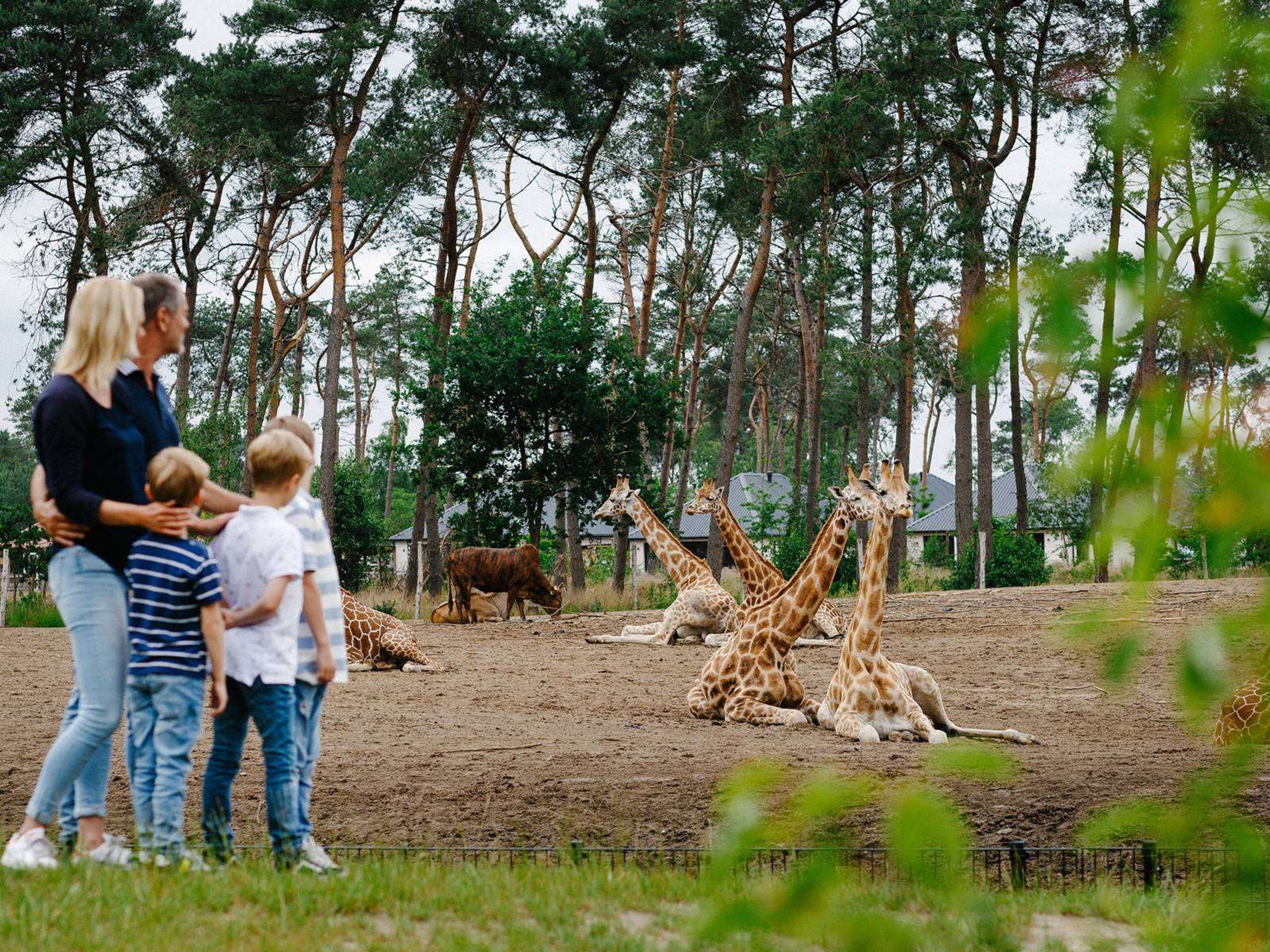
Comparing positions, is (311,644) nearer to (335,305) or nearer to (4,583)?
(4,583)

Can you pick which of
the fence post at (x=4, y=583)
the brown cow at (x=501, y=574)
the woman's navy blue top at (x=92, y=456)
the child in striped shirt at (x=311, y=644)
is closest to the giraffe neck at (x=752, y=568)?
the brown cow at (x=501, y=574)

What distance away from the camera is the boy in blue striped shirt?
395 centimetres

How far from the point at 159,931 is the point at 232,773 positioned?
115cm

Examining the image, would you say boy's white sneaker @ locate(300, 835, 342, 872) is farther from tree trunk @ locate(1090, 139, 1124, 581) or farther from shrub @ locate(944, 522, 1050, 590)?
shrub @ locate(944, 522, 1050, 590)

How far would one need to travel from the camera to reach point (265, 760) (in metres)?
4.24

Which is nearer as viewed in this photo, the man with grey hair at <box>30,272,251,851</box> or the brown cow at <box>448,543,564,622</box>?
the man with grey hair at <box>30,272,251,851</box>

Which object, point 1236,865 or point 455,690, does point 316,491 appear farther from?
point 1236,865

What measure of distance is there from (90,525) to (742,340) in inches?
834

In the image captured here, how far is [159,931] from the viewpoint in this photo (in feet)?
10.5

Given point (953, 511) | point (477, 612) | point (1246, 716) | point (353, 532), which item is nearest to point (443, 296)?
point (353, 532)

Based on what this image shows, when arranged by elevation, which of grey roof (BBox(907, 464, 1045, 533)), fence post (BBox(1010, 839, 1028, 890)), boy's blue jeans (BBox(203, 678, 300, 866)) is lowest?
fence post (BBox(1010, 839, 1028, 890))

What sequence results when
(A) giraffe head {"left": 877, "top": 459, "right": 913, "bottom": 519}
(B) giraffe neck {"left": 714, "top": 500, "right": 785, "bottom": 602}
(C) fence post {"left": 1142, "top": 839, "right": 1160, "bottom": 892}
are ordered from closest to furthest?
1. (C) fence post {"left": 1142, "top": 839, "right": 1160, "bottom": 892}
2. (A) giraffe head {"left": 877, "top": 459, "right": 913, "bottom": 519}
3. (B) giraffe neck {"left": 714, "top": 500, "right": 785, "bottom": 602}

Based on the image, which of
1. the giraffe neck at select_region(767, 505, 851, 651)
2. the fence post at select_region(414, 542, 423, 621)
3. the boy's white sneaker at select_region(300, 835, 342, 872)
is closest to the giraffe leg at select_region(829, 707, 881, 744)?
the giraffe neck at select_region(767, 505, 851, 651)

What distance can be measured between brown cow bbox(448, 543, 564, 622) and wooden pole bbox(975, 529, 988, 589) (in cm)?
882
